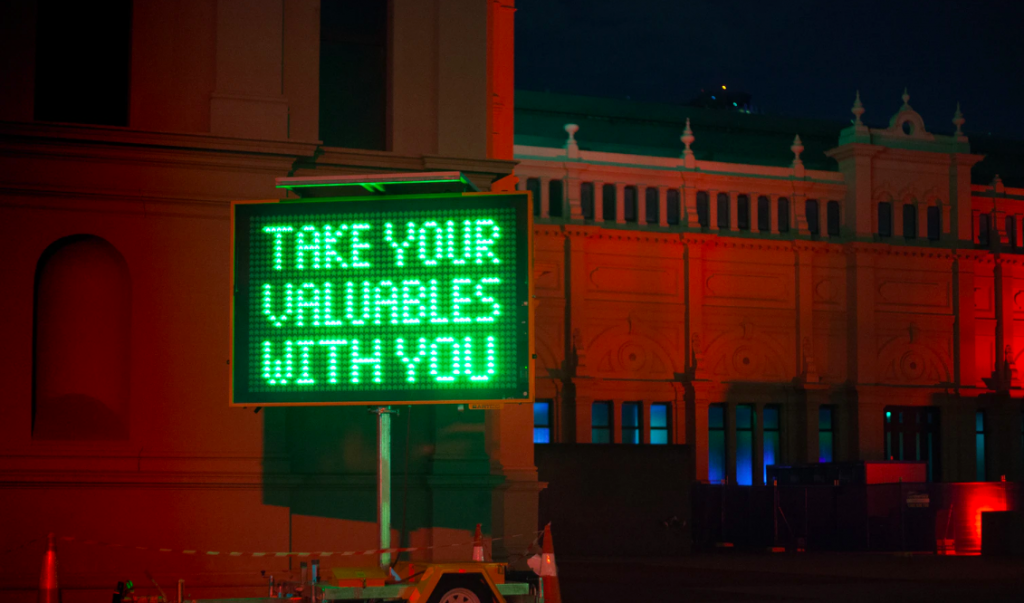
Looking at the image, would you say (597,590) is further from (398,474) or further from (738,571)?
(738,571)

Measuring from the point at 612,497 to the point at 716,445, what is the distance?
1854 centimetres

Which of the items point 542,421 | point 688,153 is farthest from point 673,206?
point 542,421

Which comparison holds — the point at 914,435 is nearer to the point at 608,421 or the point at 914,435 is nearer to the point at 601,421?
the point at 608,421

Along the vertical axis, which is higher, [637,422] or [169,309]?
[169,309]

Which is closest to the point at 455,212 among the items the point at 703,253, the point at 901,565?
the point at 901,565

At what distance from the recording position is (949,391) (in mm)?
51312

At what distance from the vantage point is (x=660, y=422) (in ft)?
160

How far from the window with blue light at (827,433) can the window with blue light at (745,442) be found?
8.90 ft

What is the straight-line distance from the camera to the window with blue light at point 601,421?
47781 mm

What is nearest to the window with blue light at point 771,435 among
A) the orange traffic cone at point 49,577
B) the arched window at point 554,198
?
the arched window at point 554,198

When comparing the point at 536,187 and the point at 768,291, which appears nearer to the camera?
the point at 536,187

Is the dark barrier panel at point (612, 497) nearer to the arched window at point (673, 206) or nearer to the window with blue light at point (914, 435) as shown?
the arched window at point (673, 206)

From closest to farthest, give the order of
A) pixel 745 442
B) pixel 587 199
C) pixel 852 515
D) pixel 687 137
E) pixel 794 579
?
pixel 794 579
pixel 852 515
pixel 587 199
pixel 687 137
pixel 745 442

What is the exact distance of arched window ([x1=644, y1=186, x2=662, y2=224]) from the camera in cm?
4903
